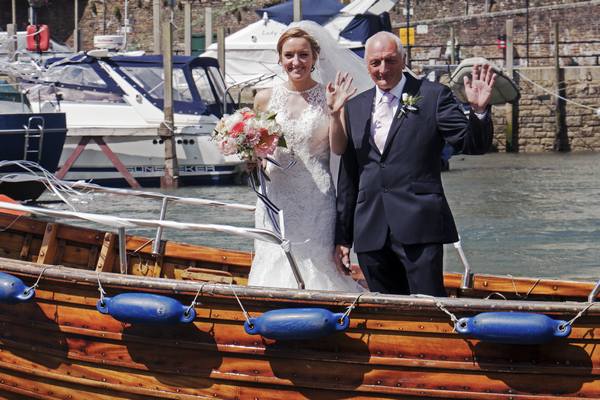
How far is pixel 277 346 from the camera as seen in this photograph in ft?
18.1

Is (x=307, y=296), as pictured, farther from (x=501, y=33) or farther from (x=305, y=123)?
(x=501, y=33)

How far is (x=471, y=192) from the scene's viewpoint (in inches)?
811

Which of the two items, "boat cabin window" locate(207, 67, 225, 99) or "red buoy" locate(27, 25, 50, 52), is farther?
"red buoy" locate(27, 25, 50, 52)

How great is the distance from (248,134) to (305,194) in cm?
54

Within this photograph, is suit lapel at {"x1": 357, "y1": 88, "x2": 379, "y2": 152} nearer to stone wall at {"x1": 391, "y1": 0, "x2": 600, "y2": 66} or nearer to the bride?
the bride

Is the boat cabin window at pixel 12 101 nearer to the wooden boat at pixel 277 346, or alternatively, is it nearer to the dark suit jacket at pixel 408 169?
the wooden boat at pixel 277 346

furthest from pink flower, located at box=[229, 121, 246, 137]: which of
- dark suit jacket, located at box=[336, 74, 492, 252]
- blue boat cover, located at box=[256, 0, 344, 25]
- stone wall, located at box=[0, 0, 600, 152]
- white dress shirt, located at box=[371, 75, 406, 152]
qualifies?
stone wall, located at box=[0, 0, 600, 152]

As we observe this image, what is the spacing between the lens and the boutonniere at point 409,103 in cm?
539

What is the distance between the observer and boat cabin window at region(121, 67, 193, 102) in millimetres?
22078

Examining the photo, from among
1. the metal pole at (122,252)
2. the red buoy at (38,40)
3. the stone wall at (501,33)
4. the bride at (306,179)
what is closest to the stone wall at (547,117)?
the stone wall at (501,33)

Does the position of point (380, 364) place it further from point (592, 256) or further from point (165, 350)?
point (592, 256)

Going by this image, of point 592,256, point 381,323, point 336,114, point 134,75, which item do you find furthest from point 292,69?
point 134,75

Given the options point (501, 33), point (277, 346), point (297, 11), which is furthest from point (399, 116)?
point (501, 33)

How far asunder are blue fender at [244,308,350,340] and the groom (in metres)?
0.42
